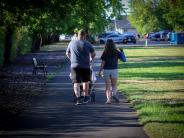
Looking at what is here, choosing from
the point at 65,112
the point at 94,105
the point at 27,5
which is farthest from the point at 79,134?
the point at 27,5

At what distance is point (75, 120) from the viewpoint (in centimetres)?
1191

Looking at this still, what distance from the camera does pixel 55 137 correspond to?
32.7ft

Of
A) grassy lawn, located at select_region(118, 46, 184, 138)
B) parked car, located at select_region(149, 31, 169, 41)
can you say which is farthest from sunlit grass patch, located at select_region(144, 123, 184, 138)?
parked car, located at select_region(149, 31, 169, 41)

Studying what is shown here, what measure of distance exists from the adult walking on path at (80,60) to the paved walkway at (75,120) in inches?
24.0

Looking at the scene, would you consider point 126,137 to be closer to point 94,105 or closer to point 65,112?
point 65,112

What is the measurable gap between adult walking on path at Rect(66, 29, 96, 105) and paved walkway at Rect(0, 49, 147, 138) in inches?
24.0

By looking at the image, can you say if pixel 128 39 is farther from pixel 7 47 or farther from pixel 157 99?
pixel 157 99

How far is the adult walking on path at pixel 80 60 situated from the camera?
14.7 metres

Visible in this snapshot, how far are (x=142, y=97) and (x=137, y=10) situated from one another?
84.4 meters

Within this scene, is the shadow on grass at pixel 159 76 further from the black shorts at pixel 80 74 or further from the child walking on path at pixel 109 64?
the black shorts at pixel 80 74

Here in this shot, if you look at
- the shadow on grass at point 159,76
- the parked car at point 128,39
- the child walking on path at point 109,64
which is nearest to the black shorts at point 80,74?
the child walking on path at point 109,64

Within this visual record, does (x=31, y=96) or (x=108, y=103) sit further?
(x=31, y=96)

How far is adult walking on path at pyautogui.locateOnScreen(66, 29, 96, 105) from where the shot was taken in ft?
48.1

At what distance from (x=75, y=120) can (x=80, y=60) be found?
3068mm
